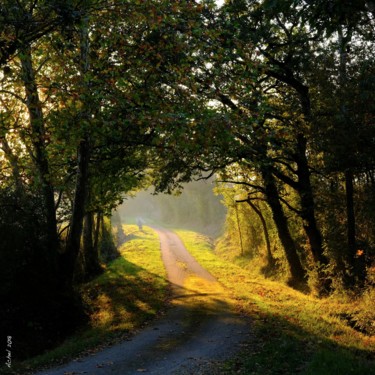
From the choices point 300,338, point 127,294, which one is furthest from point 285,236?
point 300,338

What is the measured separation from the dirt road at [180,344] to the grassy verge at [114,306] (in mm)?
803

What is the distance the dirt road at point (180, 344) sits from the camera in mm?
10305

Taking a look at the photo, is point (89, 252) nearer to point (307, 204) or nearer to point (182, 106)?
point (307, 204)

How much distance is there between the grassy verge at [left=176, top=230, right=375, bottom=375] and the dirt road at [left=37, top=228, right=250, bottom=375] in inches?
27.2

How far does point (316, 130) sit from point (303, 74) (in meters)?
4.19

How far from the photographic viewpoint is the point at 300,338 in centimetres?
1215

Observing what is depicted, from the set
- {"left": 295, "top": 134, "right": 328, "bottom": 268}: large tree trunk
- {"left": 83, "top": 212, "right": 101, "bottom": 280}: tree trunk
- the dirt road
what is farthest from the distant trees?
the dirt road

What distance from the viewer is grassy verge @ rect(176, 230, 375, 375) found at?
9.41m

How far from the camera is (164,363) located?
1058cm

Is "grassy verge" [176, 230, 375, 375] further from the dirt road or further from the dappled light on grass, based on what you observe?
the dappled light on grass

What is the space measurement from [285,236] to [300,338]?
12244 mm

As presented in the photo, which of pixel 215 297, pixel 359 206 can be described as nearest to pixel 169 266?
pixel 215 297

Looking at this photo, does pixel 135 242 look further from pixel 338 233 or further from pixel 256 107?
pixel 256 107

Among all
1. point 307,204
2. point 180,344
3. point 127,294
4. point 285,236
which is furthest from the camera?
point 285,236
